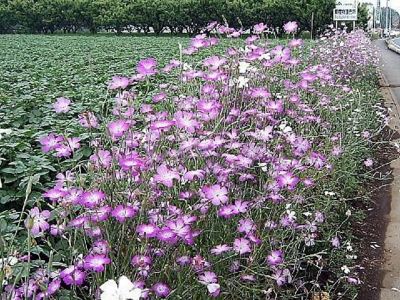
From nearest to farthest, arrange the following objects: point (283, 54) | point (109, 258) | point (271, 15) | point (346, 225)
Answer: point (109, 258) < point (283, 54) < point (346, 225) < point (271, 15)

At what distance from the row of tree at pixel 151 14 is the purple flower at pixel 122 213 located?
21.7m

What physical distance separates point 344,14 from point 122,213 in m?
12.1

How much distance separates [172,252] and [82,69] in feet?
16.5

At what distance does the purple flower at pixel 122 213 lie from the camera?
146cm

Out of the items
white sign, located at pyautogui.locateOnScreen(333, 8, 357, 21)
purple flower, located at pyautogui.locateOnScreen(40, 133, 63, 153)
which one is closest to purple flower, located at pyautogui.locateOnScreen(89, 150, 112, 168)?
purple flower, located at pyautogui.locateOnScreen(40, 133, 63, 153)

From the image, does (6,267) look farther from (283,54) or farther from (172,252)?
(283,54)

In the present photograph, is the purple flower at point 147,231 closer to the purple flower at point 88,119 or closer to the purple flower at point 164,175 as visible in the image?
the purple flower at point 164,175

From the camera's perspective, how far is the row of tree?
23125mm

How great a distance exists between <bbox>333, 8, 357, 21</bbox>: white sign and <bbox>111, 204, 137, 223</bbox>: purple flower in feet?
38.6

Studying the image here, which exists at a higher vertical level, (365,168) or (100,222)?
(100,222)

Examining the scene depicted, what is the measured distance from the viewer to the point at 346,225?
3.03 meters

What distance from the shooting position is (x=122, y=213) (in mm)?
1471

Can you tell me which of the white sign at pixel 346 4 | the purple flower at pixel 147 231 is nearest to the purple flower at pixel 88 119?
the purple flower at pixel 147 231

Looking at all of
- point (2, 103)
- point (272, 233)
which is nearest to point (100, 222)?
point (272, 233)
